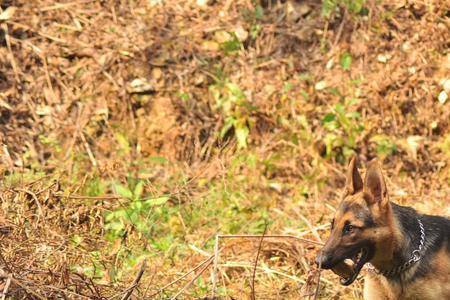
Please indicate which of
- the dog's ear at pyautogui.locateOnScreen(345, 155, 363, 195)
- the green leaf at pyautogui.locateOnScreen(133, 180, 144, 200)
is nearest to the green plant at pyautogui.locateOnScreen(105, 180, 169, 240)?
the green leaf at pyautogui.locateOnScreen(133, 180, 144, 200)

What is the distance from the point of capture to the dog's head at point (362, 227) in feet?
17.1

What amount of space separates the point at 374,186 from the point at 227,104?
4176mm

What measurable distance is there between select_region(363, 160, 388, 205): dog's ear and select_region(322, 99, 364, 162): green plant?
3.69m

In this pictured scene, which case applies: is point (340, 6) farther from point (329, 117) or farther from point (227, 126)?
point (227, 126)

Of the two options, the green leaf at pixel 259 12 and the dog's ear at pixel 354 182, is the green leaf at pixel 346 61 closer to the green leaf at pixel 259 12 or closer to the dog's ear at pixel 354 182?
the green leaf at pixel 259 12

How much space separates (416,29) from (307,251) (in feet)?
12.5

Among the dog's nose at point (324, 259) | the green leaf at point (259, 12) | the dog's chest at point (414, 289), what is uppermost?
the dog's nose at point (324, 259)

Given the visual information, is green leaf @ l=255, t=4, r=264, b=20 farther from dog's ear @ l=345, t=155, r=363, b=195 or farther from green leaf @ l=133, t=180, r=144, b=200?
dog's ear @ l=345, t=155, r=363, b=195

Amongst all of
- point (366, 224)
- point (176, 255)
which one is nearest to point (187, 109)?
point (176, 255)

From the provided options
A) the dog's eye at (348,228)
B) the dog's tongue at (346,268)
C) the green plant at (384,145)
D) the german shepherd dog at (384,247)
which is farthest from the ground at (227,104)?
the dog's eye at (348,228)

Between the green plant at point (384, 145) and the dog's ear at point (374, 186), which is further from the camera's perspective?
the green plant at point (384, 145)

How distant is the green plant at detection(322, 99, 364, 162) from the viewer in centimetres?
905

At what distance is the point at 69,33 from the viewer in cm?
1013

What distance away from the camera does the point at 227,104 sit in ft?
30.7
